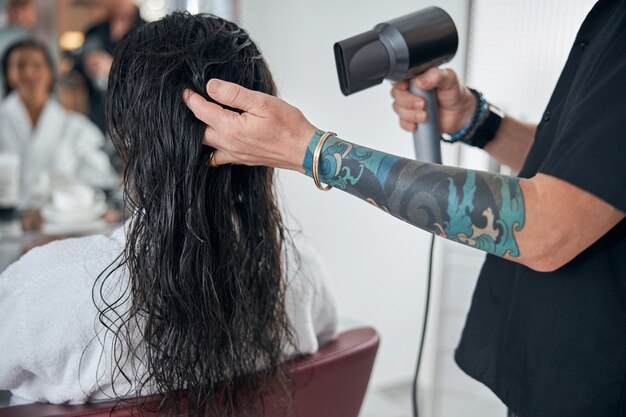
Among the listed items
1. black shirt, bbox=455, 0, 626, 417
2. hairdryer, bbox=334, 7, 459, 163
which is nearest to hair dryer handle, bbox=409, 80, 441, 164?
hairdryer, bbox=334, 7, 459, 163

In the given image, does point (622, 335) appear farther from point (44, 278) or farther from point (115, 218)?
point (115, 218)

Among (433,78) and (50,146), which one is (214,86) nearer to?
(433,78)

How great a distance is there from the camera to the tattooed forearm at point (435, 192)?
0.64 meters

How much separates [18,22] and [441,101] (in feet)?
5.18

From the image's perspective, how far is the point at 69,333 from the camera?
0.73 metres

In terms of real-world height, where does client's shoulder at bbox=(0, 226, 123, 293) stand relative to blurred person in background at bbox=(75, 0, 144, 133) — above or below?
below

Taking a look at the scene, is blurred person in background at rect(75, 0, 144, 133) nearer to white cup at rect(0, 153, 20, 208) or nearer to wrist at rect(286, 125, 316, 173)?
white cup at rect(0, 153, 20, 208)

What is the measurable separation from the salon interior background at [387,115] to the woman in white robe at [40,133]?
128mm

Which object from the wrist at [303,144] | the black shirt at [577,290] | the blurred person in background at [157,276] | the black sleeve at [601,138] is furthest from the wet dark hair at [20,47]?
the black sleeve at [601,138]

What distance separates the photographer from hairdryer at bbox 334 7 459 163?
85 centimetres

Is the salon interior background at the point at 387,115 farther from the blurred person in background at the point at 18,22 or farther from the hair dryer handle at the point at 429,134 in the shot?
the hair dryer handle at the point at 429,134

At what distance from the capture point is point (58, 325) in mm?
733

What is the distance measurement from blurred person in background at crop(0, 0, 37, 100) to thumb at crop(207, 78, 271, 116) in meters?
1.57

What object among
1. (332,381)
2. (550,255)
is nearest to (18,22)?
(332,381)
